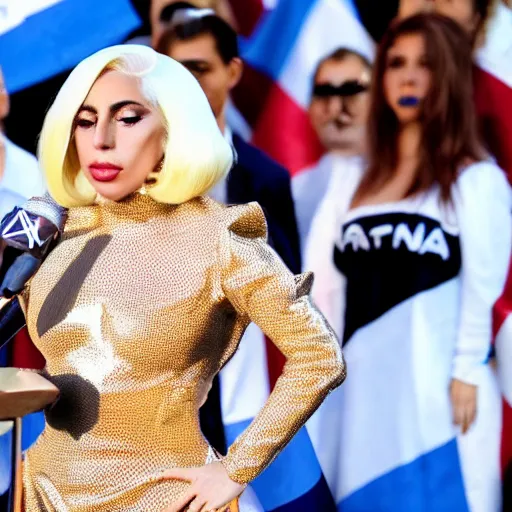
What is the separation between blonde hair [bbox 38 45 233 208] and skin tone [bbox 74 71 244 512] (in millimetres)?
12

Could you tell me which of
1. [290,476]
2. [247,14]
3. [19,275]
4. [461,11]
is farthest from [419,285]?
[19,275]

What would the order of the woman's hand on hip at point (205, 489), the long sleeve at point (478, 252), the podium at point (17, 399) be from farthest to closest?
the long sleeve at point (478, 252)
the woman's hand on hip at point (205, 489)
the podium at point (17, 399)

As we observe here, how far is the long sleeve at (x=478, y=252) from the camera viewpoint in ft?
8.54

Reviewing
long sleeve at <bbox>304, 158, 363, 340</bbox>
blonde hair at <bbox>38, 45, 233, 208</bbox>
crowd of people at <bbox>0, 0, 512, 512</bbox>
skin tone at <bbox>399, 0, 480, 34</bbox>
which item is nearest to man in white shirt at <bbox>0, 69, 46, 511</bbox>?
crowd of people at <bbox>0, 0, 512, 512</bbox>

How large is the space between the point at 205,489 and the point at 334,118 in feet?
5.42

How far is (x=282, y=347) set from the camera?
1.31 m

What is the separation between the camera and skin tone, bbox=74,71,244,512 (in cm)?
134

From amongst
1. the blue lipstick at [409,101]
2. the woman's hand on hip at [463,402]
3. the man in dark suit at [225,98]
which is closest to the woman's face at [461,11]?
the blue lipstick at [409,101]

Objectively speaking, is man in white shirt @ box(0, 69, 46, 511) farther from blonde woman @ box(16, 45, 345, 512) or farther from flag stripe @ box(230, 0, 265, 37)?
blonde woman @ box(16, 45, 345, 512)

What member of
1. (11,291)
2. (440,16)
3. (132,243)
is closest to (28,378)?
(11,291)

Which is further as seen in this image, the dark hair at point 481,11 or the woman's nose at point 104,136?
the dark hair at point 481,11

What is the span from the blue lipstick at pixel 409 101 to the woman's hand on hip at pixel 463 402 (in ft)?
2.39

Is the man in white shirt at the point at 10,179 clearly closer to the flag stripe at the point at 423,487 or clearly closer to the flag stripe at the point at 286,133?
the flag stripe at the point at 286,133

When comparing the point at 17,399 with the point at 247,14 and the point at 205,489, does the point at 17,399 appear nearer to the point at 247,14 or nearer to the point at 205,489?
the point at 205,489
